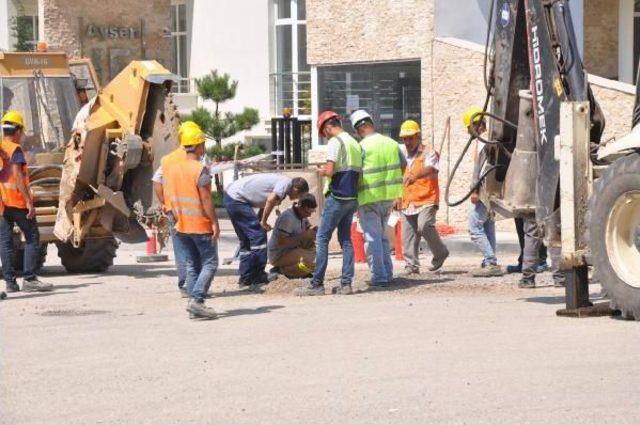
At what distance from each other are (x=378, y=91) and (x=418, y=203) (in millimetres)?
8822

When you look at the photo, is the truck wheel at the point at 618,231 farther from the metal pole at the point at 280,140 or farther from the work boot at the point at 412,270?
the metal pole at the point at 280,140

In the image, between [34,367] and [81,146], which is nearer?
[34,367]

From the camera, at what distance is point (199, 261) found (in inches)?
537

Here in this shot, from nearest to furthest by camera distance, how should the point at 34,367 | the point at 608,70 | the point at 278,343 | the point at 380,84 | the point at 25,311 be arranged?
1. the point at 34,367
2. the point at 278,343
3. the point at 25,311
4. the point at 380,84
5. the point at 608,70

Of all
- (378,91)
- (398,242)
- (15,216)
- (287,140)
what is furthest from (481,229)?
(287,140)

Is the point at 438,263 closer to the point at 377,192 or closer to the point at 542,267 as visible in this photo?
the point at 542,267

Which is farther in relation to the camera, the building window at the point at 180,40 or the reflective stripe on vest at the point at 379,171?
the building window at the point at 180,40

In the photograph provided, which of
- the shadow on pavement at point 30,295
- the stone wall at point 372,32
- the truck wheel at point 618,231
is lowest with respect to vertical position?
the shadow on pavement at point 30,295

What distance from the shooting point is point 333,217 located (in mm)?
14984

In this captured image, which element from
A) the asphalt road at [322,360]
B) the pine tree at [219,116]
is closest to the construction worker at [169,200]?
the asphalt road at [322,360]

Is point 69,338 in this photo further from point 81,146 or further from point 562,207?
point 81,146

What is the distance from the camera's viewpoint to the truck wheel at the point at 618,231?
11.7 metres

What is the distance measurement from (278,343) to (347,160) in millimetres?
3992

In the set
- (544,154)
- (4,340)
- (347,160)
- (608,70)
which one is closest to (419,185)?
(347,160)
